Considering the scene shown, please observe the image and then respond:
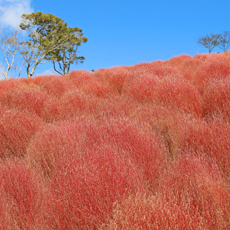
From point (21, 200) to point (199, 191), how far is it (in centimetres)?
172

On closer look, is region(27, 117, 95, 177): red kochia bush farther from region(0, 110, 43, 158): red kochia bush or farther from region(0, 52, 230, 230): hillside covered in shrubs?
region(0, 110, 43, 158): red kochia bush

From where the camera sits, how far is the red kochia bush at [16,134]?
3.65 metres

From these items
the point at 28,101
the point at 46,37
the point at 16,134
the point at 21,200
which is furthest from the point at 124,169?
the point at 46,37

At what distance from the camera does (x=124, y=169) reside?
2096 mm

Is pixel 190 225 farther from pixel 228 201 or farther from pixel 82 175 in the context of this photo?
pixel 82 175

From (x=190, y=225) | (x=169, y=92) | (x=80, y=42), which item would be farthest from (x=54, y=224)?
(x=80, y=42)

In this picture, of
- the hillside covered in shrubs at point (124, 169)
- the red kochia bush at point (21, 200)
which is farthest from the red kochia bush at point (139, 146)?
the red kochia bush at point (21, 200)

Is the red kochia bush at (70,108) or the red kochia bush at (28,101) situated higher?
the red kochia bush at (28,101)

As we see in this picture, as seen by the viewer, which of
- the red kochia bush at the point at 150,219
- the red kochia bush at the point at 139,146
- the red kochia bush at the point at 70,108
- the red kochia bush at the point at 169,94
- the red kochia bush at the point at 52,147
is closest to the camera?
the red kochia bush at the point at 150,219

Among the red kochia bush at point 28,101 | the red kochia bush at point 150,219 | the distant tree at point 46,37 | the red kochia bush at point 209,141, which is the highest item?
the distant tree at point 46,37

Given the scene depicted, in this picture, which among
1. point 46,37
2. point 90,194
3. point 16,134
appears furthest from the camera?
point 46,37

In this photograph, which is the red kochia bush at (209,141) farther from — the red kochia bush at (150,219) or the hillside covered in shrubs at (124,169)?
the red kochia bush at (150,219)

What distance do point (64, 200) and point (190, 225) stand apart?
1.02m

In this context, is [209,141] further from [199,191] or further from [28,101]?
[28,101]
